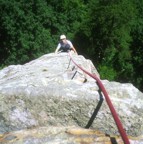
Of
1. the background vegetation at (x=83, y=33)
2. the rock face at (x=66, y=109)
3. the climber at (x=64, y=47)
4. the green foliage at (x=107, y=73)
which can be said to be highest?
the rock face at (x=66, y=109)

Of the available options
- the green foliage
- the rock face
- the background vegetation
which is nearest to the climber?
the rock face

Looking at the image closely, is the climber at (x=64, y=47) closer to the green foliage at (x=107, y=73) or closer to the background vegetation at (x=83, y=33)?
the green foliage at (x=107, y=73)

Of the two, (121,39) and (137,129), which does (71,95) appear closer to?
(137,129)

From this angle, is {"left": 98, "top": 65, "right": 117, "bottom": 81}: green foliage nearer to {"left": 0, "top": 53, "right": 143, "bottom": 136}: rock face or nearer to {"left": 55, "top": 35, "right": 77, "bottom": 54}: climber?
{"left": 55, "top": 35, "right": 77, "bottom": 54}: climber

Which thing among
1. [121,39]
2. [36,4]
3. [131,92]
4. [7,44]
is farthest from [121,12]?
[131,92]

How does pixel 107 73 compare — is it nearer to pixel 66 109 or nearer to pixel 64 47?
pixel 64 47

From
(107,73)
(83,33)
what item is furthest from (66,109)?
(83,33)

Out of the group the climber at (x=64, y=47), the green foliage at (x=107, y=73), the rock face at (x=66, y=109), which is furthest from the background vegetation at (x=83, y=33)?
the rock face at (x=66, y=109)

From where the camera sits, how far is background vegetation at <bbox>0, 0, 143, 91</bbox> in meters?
35.6

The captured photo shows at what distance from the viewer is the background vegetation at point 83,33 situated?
35.6 m

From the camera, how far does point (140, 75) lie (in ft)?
120

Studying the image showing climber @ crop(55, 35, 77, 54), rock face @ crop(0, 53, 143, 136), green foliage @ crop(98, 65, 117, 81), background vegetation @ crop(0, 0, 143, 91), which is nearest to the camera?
rock face @ crop(0, 53, 143, 136)

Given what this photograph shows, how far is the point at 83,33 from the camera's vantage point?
3894cm

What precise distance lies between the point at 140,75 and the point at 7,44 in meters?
13.4
